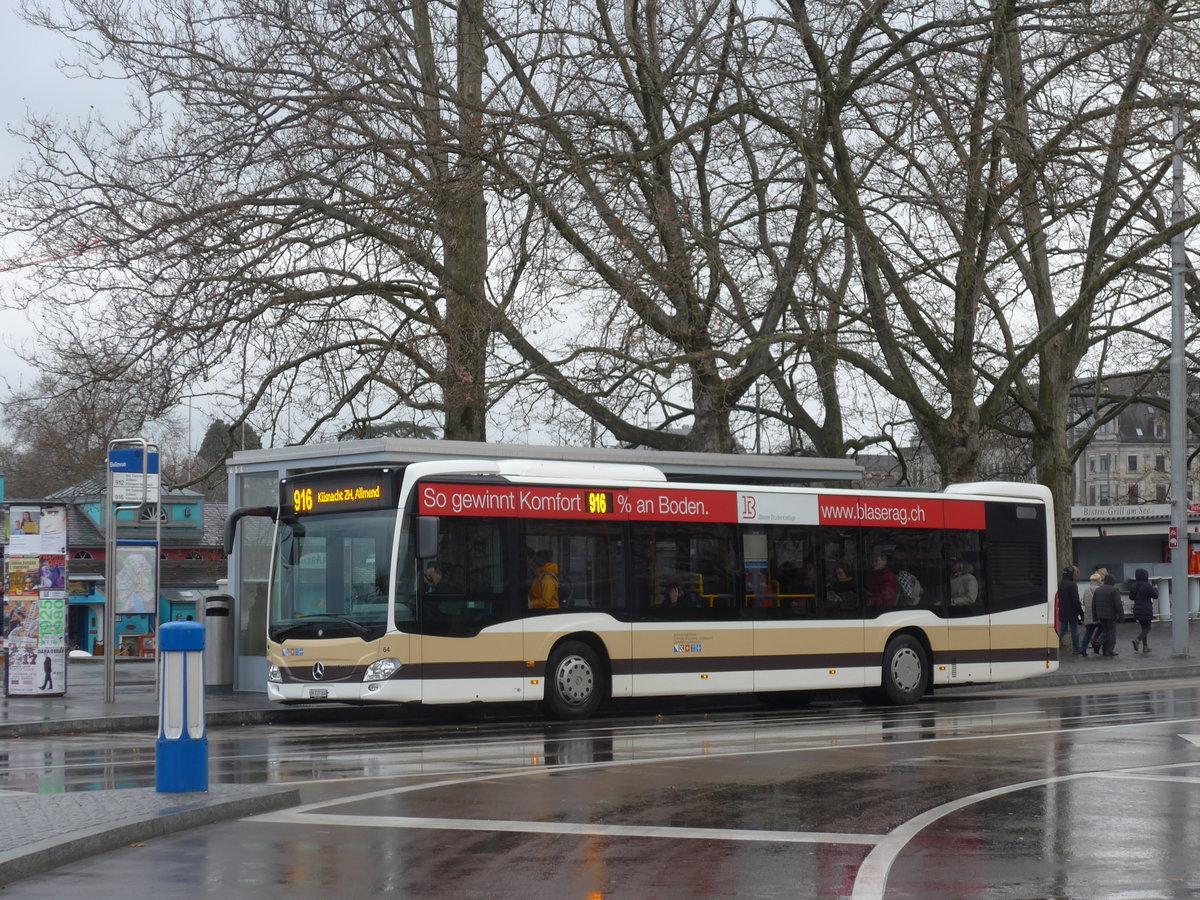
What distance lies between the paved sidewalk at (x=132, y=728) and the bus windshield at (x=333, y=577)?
176cm

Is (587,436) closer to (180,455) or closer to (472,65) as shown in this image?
(472,65)

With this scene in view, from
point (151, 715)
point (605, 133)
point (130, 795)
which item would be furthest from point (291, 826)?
point (605, 133)

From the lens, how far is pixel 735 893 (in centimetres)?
712

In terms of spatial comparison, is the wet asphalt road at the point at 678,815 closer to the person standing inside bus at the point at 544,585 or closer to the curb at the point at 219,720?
the curb at the point at 219,720

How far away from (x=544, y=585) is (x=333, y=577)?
2354mm

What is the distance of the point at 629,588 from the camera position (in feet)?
62.1

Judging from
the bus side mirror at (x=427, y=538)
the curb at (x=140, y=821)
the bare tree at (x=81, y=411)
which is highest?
the bare tree at (x=81, y=411)

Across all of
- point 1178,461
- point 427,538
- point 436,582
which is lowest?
point 436,582

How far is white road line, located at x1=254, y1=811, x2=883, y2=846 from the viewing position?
8.65 meters

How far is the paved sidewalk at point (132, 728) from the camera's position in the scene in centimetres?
Result: 826

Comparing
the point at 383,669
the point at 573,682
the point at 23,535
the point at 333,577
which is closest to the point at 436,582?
the point at 383,669

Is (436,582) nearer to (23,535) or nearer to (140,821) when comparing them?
(23,535)

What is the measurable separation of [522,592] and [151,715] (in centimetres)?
450

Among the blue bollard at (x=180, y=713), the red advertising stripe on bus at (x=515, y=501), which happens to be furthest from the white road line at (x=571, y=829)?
the red advertising stripe on bus at (x=515, y=501)
